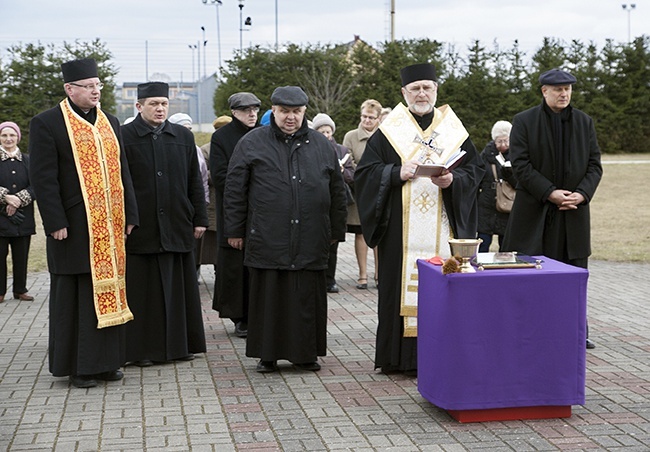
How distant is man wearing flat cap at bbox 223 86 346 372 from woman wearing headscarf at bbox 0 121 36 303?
416cm

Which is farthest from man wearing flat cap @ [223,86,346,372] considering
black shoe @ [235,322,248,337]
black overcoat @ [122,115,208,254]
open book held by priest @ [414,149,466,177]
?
black shoe @ [235,322,248,337]

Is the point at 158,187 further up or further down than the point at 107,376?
further up

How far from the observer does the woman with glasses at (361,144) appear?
11.1 metres

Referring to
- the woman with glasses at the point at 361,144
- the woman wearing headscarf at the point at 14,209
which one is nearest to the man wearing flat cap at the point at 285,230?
the woman with glasses at the point at 361,144

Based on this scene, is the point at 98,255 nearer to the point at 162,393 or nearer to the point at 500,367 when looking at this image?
the point at 162,393

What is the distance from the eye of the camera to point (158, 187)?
7742mm

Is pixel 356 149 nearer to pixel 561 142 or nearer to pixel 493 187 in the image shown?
pixel 493 187

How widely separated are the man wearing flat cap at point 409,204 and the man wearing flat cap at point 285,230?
400mm

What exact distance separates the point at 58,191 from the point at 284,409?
215cm

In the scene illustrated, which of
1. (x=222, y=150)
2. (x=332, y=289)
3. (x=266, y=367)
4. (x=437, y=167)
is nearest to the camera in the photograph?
(x=437, y=167)

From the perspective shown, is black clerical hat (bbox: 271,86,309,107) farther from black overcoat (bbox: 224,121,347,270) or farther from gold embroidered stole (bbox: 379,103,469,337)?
gold embroidered stole (bbox: 379,103,469,337)

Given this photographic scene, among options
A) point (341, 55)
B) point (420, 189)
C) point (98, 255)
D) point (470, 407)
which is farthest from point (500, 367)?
point (341, 55)

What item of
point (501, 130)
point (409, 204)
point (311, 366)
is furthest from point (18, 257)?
point (409, 204)

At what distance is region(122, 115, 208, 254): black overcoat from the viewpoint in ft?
25.3
